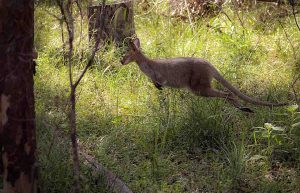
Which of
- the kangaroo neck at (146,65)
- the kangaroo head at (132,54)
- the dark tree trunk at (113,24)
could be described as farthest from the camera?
the dark tree trunk at (113,24)

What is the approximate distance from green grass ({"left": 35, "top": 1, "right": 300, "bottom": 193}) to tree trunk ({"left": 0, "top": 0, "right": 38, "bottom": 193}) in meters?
0.40

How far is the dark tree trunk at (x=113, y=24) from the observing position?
288 inches

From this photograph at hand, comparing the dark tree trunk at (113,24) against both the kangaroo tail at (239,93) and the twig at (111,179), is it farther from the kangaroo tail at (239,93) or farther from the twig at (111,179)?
the twig at (111,179)

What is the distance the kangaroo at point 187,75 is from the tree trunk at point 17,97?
2.84 meters

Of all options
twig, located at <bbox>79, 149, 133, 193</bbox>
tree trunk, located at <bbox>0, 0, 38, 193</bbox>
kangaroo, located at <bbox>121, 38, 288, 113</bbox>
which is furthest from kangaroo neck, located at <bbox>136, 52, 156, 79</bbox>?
tree trunk, located at <bbox>0, 0, 38, 193</bbox>

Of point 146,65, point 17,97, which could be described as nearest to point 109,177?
point 17,97

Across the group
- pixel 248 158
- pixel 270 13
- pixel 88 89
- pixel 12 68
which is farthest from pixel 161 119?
pixel 270 13

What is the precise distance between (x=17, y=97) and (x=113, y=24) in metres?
4.12

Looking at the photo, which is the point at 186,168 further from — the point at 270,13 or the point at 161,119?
the point at 270,13

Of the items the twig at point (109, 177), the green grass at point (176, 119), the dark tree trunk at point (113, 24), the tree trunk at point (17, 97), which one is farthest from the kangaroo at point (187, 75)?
the tree trunk at point (17, 97)

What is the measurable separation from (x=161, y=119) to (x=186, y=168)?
2.17 ft

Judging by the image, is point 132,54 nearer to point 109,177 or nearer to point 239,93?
point 239,93

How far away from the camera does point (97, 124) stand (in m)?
5.51

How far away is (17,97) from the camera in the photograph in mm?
3354
